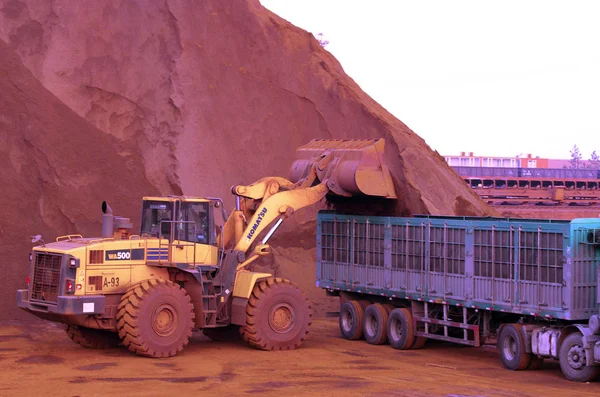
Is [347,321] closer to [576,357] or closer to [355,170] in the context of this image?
[355,170]

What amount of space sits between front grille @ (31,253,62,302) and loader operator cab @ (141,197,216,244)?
1.94 meters

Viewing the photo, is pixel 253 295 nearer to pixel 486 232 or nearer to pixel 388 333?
pixel 388 333

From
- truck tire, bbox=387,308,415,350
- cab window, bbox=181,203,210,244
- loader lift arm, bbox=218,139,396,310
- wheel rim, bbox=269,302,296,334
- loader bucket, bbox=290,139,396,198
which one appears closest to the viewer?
cab window, bbox=181,203,210,244

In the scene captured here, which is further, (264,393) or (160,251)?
(160,251)

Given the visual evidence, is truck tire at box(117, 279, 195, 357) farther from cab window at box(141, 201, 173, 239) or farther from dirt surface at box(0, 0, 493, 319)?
dirt surface at box(0, 0, 493, 319)

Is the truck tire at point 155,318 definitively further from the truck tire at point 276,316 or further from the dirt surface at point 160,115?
the dirt surface at point 160,115

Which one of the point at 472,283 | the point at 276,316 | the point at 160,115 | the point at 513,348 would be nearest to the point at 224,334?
the point at 276,316

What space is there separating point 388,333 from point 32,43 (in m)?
13.7

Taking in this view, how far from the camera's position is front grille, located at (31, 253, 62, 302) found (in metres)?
18.1

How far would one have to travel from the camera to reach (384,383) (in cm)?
1537

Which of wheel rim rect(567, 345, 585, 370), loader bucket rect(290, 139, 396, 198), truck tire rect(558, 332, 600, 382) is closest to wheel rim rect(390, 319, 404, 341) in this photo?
loader bucket rect(290, 139, 396, 198)

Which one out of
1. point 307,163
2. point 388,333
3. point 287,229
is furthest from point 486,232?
point 287,229

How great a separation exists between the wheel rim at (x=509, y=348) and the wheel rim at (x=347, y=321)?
16.5 ft

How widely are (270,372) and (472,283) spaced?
170 inches
